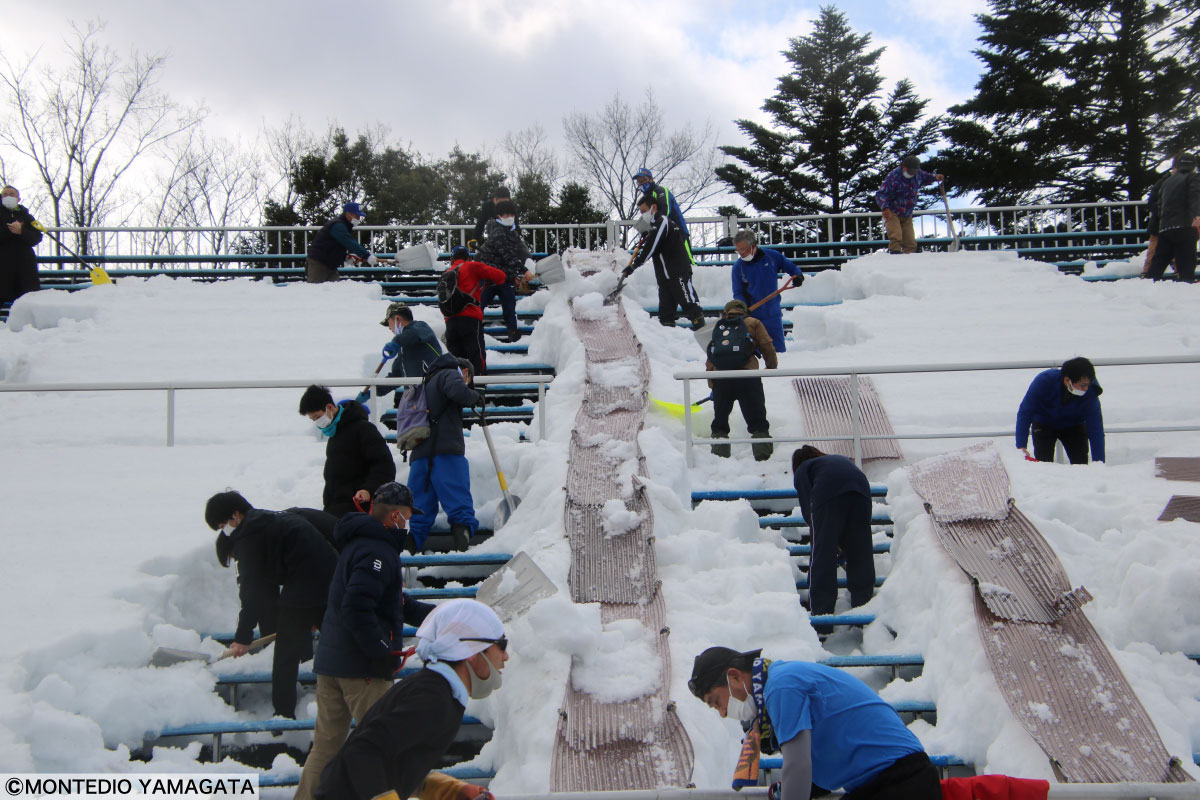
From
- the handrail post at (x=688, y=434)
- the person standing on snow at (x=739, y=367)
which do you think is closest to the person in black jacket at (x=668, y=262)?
the person standing on snow at (x=739, y=367)

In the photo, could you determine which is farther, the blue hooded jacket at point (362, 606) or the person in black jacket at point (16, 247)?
the person in black jacket at point (16, 247)

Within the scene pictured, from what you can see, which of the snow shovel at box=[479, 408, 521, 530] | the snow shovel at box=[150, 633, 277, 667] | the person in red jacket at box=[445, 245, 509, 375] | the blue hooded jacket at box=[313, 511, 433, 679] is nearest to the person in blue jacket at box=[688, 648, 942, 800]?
the blue hooded jacket at box=[313, 511, 433, 679]

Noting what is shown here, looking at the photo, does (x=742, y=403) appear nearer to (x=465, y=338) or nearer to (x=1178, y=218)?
(x=465, y=338)

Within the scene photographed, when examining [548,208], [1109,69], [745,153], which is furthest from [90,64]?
[1109,69]

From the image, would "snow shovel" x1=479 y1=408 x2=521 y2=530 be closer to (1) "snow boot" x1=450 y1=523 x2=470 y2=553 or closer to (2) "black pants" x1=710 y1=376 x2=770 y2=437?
(1) "snow boot" x1=450 y1=523 x2=470 y2=553

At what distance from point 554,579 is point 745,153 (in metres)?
26.6

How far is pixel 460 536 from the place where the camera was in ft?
21.9

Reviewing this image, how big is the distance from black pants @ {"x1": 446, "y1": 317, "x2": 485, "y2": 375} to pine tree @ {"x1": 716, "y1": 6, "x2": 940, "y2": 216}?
2154 centimetres

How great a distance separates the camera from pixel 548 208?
29969 millimetres

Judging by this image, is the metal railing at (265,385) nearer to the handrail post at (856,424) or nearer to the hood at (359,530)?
the handrail post at (856,424)

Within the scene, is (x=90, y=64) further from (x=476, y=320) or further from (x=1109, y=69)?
(x=1109, y=69)

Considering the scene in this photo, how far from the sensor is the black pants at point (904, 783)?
316 cm

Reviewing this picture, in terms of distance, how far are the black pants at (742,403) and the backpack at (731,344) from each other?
262 millimetres

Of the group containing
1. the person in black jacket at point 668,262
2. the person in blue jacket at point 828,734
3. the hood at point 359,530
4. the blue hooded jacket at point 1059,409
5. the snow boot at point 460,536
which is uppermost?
the person in black jacket at point 668,262
